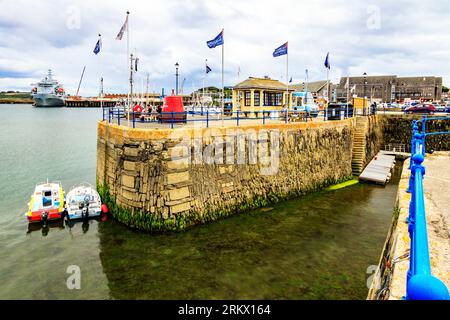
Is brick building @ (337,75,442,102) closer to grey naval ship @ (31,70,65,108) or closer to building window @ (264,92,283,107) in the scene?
building window @ (264,92,283,107)

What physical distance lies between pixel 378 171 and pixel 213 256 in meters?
19.6

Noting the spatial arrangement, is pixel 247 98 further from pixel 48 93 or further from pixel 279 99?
pixel 48 93

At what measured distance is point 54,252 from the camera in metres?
13.2

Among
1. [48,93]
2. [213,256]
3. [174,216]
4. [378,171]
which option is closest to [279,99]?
[378,171]

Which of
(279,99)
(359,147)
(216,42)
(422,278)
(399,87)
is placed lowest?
(359,147)

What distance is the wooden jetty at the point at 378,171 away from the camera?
80.4 feet

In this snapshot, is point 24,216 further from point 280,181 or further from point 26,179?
point 280,181

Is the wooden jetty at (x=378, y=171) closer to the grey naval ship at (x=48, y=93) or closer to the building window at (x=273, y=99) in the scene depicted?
the building window at (x=273, y=99)

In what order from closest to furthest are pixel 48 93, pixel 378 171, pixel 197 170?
pixel 197 170 < pixel 378 171 < pixel 48 93

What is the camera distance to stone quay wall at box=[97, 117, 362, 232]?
14.1 m

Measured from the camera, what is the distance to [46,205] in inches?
656

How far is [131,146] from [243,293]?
8227mm

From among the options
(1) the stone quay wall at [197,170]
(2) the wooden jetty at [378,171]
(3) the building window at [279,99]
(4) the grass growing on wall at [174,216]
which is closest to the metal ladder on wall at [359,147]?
(2) the wooden jetty at [378,171]

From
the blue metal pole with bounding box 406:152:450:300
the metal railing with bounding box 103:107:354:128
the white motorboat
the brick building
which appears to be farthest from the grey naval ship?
the blue metal pole with bounding box 406:152:450:300
